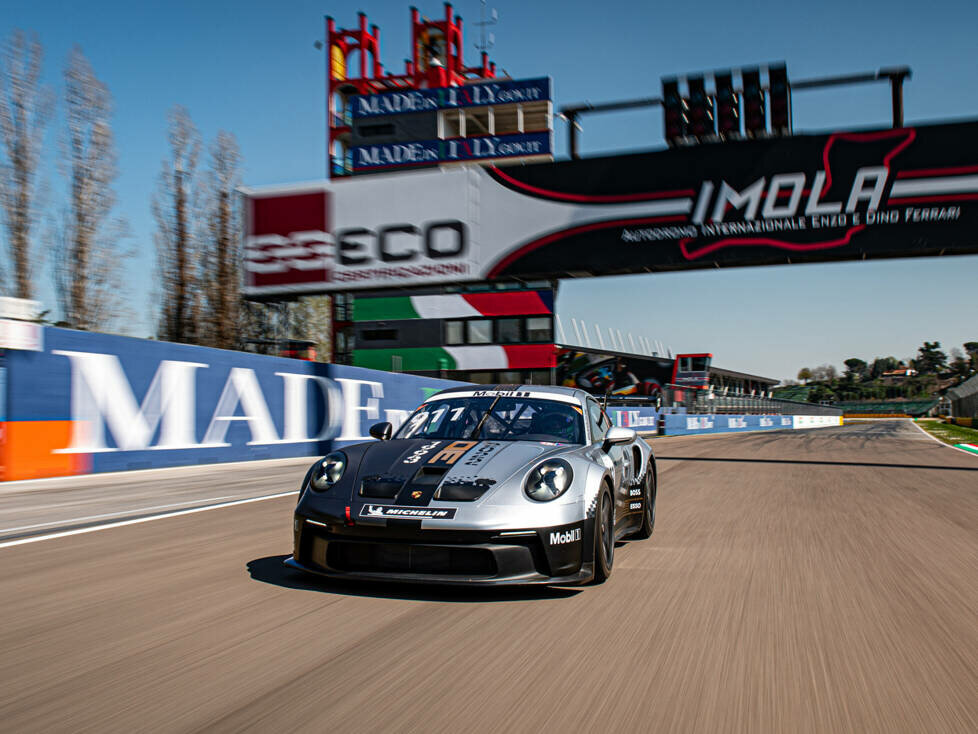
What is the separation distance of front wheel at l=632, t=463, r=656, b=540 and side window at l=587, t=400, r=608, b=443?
569mm

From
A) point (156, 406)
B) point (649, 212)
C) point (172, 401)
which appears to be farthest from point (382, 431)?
point (649, 212)

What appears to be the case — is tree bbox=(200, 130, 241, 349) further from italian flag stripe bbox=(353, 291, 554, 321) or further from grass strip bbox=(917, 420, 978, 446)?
grass strip bbox=(917, 420, 978, 446)

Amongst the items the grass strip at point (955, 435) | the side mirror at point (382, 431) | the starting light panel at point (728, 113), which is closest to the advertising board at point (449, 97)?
the starting light panel at point (728, 113)

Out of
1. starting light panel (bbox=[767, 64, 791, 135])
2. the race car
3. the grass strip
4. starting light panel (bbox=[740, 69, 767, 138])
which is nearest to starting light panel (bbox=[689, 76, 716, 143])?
starting light panel (bbox=[740, 69, 767, 138])

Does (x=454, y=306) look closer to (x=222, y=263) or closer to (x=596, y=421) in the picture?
(x=222, y=263)

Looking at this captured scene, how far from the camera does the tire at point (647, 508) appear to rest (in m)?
6.34

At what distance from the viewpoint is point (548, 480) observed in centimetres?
434

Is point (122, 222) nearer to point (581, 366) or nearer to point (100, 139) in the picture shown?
point (100, 139)

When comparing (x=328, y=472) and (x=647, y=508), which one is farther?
(x=647, y=508)

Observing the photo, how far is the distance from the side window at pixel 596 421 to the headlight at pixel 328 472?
5.47 ft

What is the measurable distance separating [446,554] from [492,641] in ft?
1.87

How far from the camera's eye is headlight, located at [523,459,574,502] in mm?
4242

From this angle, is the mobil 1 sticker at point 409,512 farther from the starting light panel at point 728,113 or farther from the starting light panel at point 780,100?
the starting light panel at point 780,100

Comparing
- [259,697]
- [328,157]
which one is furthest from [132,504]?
[328,157]
